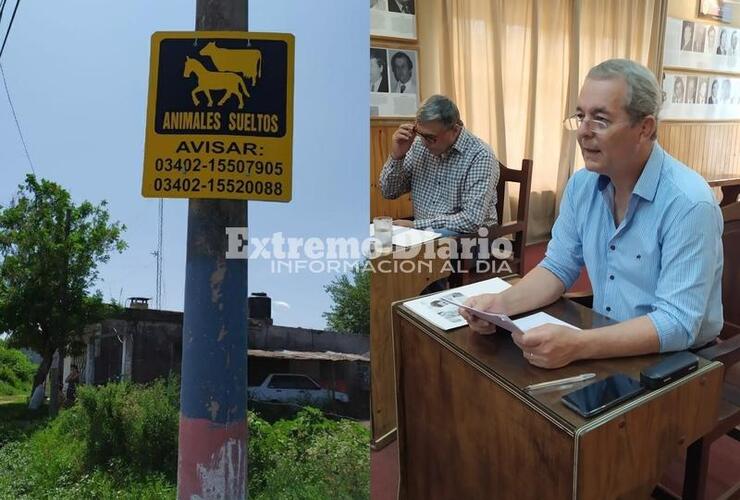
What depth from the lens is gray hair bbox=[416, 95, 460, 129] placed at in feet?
8.77

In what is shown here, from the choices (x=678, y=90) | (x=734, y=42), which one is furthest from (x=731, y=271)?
(x=734, y=42)

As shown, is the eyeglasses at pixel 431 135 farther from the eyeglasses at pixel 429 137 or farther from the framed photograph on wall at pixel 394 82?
the framed photograph on wall at pixel 394 82

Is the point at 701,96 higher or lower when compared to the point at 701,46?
lower

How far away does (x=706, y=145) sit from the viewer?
5902mm

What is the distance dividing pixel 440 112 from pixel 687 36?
400 cm

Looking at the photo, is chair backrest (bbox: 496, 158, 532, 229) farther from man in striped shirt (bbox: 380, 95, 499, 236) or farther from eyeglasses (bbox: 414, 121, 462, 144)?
eyeglasses (bbox: 414, 121, 462, 144)

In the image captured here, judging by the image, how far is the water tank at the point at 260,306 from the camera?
43.9 inches

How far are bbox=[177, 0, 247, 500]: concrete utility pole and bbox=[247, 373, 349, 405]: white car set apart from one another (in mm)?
183

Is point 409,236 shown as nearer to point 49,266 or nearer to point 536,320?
point 536,320

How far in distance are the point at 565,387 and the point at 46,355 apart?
3.60 feet

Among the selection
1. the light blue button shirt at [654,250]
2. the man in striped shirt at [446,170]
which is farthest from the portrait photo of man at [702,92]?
A: the light blue button shirt at [654,250]

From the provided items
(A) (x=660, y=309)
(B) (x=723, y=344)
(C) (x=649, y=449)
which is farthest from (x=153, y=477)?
(B) (x=723, y=344)

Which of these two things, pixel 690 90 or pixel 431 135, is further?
pixel 690 90

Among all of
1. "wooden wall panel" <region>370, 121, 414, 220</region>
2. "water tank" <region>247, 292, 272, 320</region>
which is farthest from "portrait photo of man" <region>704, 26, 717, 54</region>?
"water tank" <region>247, 292, 272, 320</region>
